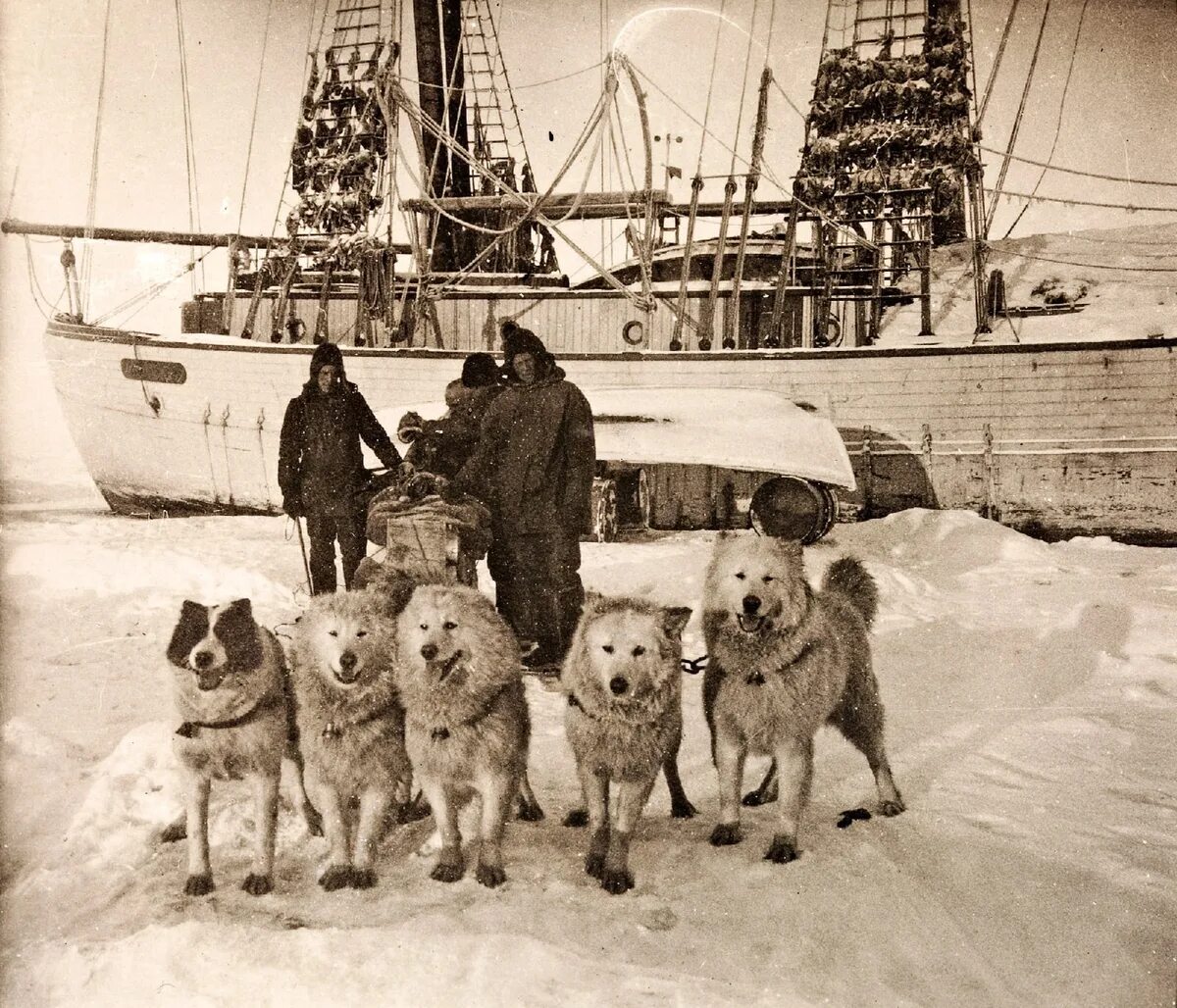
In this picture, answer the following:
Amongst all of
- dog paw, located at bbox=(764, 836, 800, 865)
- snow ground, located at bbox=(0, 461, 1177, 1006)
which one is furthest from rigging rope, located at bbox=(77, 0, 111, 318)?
dog paw, located at bbox=(764, 836, 800, 865)

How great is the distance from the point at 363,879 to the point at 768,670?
4.56ft

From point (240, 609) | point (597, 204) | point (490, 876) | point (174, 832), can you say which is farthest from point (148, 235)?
point (490, 876)

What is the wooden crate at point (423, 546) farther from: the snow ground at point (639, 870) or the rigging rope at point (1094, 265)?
→ the rigging rope at point (1094, 265)

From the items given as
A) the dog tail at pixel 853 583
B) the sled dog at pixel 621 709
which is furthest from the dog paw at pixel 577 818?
the dog tail at pixel 853 583

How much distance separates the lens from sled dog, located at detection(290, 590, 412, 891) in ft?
7.93

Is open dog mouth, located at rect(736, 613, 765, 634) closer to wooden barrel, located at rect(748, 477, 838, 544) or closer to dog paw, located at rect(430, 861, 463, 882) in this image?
dog paw, located at rect(430, 861, 463, 882)

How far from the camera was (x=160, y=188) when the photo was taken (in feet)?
14.6

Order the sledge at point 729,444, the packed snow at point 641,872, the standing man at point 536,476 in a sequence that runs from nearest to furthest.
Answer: the packed snow at point 641,872, the standing man at point 536,476, the sledge at point 729,444

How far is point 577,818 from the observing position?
9.41 ft

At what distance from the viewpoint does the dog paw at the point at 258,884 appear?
233 centimetres

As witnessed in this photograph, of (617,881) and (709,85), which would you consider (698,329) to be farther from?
(617,881)

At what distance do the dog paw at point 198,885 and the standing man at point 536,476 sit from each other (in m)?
1.90

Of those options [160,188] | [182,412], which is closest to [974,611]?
[160,188]

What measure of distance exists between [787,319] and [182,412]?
6.93 m
